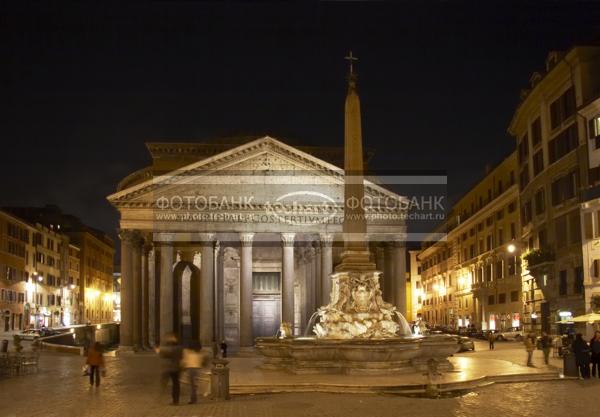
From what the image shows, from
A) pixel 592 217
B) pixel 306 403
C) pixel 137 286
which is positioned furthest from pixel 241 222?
pixel 306 403

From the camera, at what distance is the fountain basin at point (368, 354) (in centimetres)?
2186

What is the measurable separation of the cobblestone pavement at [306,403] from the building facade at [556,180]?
781 inches

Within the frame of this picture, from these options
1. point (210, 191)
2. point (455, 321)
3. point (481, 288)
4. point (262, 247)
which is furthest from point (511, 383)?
point (455, 321)

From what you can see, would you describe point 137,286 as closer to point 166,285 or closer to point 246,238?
point 166,285

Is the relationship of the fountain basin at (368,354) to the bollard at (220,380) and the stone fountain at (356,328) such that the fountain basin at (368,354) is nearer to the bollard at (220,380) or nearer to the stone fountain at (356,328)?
the stone fountain at (356,328)

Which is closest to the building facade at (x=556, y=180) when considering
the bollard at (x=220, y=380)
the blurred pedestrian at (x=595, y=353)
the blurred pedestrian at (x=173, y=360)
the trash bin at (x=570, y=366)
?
the blurred pedestrian at (x=595, y=353)

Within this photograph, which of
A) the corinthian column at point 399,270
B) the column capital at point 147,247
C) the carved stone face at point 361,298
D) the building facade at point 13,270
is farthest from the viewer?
the building facade at point 13,270

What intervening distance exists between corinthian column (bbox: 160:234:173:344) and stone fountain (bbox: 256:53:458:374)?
19.8 metres

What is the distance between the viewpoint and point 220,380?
18031 millimetres

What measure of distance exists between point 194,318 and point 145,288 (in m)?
8.87

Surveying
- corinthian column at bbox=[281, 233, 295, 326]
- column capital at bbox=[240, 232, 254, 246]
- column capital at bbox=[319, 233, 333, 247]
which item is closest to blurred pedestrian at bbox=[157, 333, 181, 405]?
corinthian column at bbox=[281, 233, 295, 326]

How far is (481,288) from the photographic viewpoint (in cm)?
6825

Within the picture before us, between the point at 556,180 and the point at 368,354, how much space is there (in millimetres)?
24819

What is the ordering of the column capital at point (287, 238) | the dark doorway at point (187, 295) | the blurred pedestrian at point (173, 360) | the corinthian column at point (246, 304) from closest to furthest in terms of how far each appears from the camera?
the blurred pedestrian at point (173, 360) < the corinthian column at point (246, 304) < the column capital at point (287, 238) < the dark doorway at point (187, 295)
